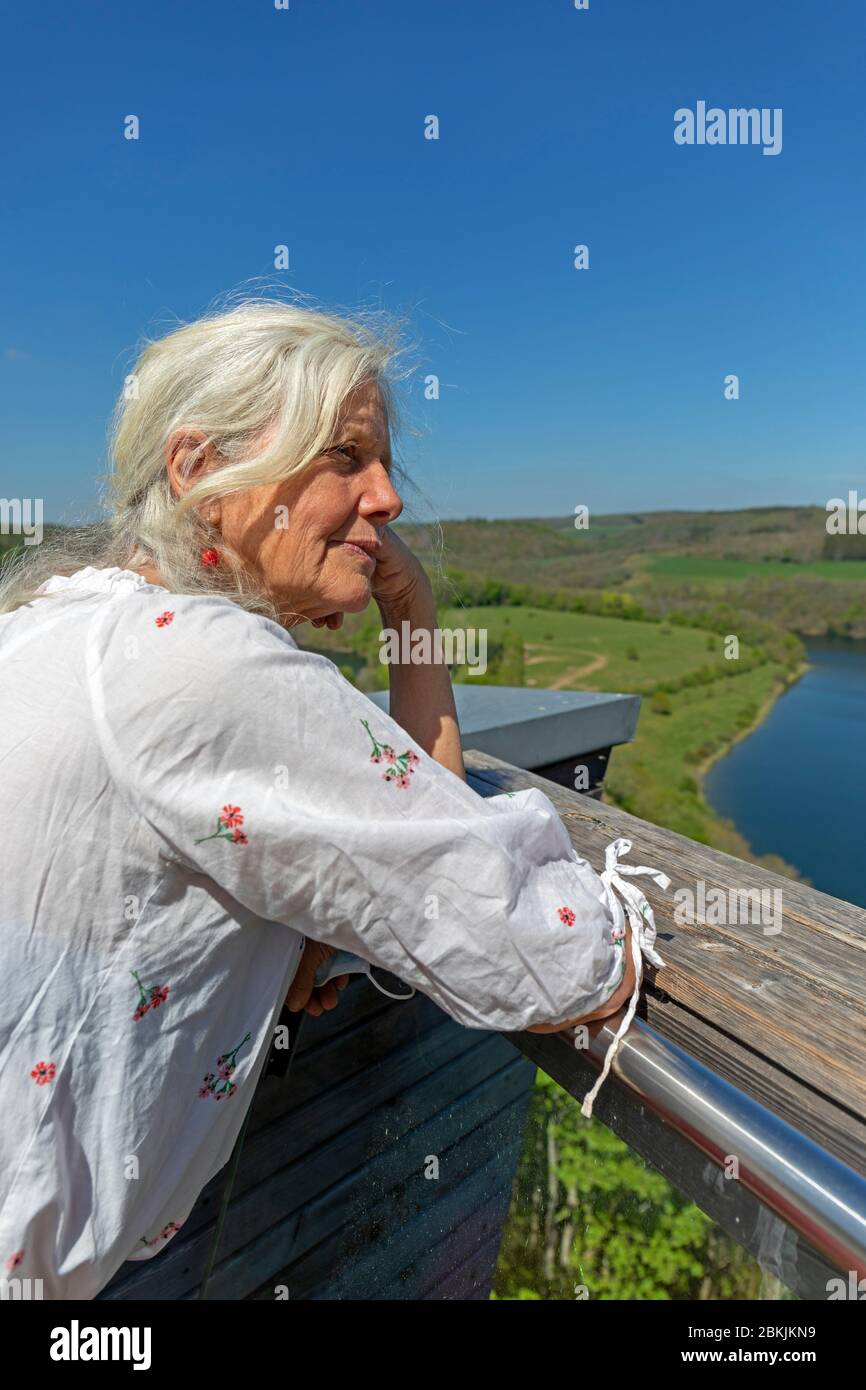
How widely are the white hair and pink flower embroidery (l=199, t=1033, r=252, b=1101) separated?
50 cm

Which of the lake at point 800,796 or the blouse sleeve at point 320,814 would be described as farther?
the lake at point 800,796

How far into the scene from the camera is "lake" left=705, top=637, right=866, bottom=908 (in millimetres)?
14531

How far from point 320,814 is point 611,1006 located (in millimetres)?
362

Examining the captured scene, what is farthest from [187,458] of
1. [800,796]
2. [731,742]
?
[731,742]

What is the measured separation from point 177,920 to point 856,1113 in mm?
620

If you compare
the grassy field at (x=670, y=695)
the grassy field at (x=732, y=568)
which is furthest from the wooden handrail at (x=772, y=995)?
the grassy field at (x=670, y=695)

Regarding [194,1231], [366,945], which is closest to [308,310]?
[366,945]

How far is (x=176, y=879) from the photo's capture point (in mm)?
754

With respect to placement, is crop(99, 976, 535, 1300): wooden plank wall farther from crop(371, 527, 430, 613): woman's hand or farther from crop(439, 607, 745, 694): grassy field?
crop(439, 607, 745, 694): grassy field

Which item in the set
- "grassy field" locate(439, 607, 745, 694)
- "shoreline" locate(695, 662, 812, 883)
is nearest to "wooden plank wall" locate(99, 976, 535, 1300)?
"grassy field" locate(439, 607, 745, 694)

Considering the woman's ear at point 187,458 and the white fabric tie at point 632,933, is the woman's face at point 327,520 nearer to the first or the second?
the woman's ear at point 187,458

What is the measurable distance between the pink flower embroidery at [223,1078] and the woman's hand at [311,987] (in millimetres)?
128

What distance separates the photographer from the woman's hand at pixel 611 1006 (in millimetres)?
795

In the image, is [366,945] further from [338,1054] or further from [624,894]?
[338,1054]
